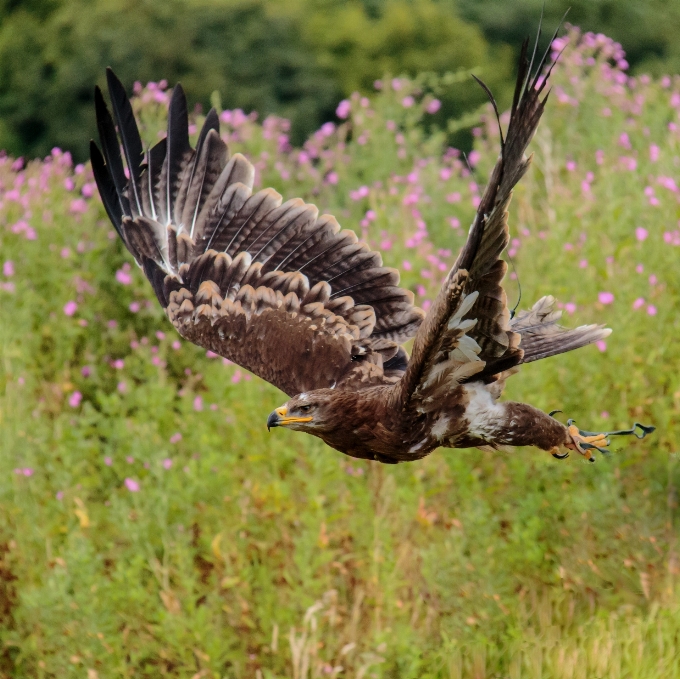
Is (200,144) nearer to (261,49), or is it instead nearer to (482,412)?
(482,412)

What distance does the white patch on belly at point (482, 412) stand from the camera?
4.54 metres

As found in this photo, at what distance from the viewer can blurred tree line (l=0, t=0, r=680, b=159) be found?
18594 millimetres

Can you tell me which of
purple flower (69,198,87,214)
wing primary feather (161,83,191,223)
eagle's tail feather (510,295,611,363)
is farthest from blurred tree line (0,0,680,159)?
eagle's tail feather (510,295,611,363)

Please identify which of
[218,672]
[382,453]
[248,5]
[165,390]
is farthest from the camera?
[248,5]

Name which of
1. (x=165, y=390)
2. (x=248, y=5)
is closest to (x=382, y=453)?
(x=165, y=390)

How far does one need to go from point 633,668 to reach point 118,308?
442cm

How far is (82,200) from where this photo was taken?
842 centimetres

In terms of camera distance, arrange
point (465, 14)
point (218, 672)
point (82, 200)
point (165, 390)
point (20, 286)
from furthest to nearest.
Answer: point (465, 14) → point (82, 200) → point (20, 286) → point (165, 390) → point (218, 672)

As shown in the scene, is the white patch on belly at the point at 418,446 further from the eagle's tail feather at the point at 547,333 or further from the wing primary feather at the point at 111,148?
the wing primary feather at the point at 111,148

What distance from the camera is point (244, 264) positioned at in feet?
18.3

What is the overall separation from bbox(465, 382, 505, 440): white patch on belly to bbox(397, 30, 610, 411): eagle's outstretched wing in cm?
7

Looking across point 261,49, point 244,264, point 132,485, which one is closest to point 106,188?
point 244,264

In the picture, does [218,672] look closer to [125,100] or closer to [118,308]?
[125,100]

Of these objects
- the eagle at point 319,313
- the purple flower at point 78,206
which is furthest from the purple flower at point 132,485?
the purple flower at point 78,206
